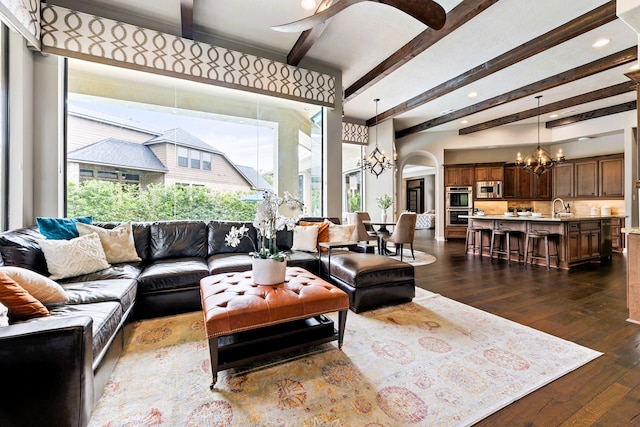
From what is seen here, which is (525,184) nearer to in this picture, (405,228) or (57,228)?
(405,228)

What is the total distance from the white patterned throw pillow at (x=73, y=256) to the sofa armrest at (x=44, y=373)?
141 centimetres

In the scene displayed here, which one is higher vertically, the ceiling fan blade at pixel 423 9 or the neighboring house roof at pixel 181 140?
the ceiling fan blade at pixel 423 9

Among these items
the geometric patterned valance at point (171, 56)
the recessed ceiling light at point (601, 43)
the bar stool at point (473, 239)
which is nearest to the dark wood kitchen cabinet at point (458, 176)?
the bar stool at point (473, 239)

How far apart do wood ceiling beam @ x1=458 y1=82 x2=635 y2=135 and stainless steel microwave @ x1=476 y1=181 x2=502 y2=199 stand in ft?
5.43

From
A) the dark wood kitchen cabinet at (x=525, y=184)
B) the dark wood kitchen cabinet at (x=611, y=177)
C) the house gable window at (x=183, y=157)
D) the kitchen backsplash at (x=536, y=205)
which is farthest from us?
the dark wood kitchen cabinet at (x=525, y=184)

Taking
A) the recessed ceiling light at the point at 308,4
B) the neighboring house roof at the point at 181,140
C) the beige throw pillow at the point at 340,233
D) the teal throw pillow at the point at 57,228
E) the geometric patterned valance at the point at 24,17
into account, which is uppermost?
the recessed ceiling light at the point at 308,4

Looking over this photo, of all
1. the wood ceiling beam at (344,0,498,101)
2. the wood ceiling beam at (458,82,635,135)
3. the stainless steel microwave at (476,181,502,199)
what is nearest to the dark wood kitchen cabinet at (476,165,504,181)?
the stainless steel microwave at (476,181,502,199)

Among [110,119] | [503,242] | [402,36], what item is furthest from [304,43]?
[503,242]

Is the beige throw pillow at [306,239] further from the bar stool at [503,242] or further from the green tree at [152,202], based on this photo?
the bar stool at [503,242]

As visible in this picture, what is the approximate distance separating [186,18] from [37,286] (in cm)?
321

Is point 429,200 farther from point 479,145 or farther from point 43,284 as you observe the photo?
point 43,284

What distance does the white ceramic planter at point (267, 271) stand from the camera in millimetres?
2105

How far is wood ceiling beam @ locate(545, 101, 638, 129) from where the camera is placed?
5941 millimetres

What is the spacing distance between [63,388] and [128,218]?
311cm
